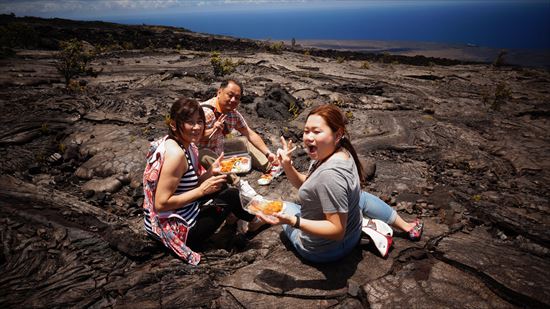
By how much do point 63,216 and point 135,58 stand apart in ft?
57.5

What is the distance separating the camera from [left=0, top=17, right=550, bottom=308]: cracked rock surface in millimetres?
3129

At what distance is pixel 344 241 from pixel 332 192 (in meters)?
0.95

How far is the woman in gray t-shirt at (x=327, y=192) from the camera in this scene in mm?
2600

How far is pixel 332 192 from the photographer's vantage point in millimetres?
2564

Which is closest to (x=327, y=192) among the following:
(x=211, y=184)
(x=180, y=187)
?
(x=211, y=184)

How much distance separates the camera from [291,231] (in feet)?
12.0

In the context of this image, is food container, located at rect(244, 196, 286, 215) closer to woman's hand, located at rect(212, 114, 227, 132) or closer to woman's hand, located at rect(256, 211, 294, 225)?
woman's hand, located at rect(256, 211, 294, 225)

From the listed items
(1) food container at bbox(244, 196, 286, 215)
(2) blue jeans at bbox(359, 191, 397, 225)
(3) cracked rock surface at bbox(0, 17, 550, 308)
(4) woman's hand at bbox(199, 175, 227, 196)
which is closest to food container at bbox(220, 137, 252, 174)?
(3) cracked rock surface at bbox(0, 17, 550, 308)

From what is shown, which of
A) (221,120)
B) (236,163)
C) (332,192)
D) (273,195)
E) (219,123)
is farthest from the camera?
(236,163)

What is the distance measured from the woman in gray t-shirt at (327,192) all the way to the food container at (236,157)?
314cm

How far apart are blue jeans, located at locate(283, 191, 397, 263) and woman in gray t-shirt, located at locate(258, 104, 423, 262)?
12 mm

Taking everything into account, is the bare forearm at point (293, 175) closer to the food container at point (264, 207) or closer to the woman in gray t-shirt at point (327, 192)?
the woman in gray t-shirt at point (327, 192)

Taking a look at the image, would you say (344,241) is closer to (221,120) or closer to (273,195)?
(273,195)

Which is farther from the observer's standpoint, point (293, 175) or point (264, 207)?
point (293, 175)
